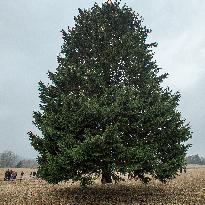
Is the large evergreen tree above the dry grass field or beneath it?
above

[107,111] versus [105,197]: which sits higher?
[107,111]

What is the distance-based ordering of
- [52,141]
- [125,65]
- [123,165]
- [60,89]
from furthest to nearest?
1. [125,65]
2. [60,89]
3. [52,141]
4. [123,165]

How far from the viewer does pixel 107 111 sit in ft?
66.4

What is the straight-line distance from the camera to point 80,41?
2584cm

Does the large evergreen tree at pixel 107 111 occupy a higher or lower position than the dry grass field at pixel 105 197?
higher

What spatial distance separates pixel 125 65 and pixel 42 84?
6030mm

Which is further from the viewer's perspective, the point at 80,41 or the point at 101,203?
the point at 80,41

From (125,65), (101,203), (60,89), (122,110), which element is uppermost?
(125,65)

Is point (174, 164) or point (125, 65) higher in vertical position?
point (125, 65)

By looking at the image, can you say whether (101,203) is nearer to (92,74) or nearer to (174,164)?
(174,164)

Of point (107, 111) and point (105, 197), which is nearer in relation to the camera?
point (107, 111)

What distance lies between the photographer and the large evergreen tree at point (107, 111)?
19.7 m

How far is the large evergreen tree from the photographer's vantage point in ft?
64.5

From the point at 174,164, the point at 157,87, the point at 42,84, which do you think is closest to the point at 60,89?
the point at 42,84
